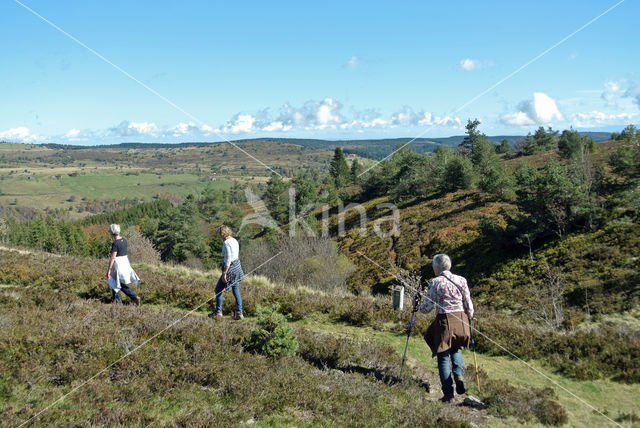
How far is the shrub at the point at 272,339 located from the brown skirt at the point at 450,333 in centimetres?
231

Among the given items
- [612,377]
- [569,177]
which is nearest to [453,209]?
[569,177]

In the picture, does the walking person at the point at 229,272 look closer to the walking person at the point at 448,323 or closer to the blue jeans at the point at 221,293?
the blue jeans at the point at 221,293

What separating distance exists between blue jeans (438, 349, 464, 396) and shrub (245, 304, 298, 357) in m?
2.31

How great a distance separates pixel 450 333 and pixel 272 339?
109 inches

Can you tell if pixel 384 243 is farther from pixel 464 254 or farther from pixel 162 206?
pixel 162 206

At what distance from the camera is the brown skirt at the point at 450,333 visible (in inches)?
215

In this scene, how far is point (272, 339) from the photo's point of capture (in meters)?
6.44

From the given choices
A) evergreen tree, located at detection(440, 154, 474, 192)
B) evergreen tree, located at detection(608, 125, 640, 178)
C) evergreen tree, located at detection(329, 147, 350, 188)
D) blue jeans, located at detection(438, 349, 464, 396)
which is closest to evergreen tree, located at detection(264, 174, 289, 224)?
evergreen tree, located at detection(329, 147, 350, 188)

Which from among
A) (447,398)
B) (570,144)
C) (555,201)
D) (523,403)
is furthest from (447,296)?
(570,144)

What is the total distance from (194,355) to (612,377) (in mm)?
6605

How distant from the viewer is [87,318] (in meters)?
7.15

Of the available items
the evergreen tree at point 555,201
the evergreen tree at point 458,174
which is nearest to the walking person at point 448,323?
the evergreen tree at point 555,201

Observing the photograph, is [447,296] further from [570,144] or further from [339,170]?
[339,170]

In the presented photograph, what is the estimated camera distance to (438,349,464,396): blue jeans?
5484 mm
